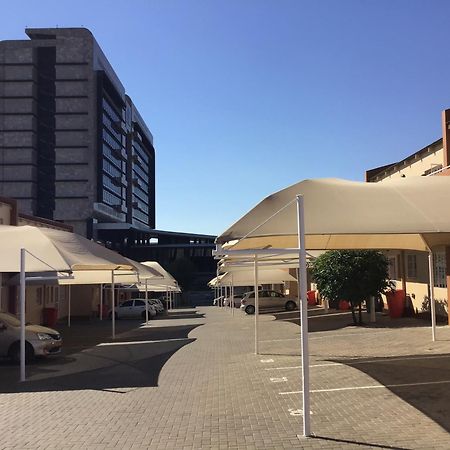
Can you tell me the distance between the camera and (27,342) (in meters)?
15.2

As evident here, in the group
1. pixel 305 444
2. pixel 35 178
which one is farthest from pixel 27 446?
pixel 35 178

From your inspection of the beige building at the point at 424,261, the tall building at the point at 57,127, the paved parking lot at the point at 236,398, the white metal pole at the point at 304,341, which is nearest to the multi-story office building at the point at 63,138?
the tall building at the point at 57,127

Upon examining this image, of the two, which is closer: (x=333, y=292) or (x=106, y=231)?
(x=333, y=292)

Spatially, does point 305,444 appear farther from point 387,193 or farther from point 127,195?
point 127,195

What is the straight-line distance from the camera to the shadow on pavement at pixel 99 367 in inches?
459

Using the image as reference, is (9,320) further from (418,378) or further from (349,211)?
(418,378)

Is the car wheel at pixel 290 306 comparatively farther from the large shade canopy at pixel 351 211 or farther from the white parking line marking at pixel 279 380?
the white parking line marking at pixel 279 380

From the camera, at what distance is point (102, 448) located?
6777 millimetres

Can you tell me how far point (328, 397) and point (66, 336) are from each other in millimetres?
18992

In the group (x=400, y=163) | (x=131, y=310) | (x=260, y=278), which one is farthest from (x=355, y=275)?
(x=131, y=310)

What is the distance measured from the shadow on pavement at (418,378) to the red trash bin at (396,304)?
12120 millimetres

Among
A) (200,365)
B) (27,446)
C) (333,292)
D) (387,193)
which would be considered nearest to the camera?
(27,446)

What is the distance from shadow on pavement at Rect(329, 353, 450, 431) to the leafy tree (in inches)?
368

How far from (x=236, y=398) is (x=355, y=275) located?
1365cm
